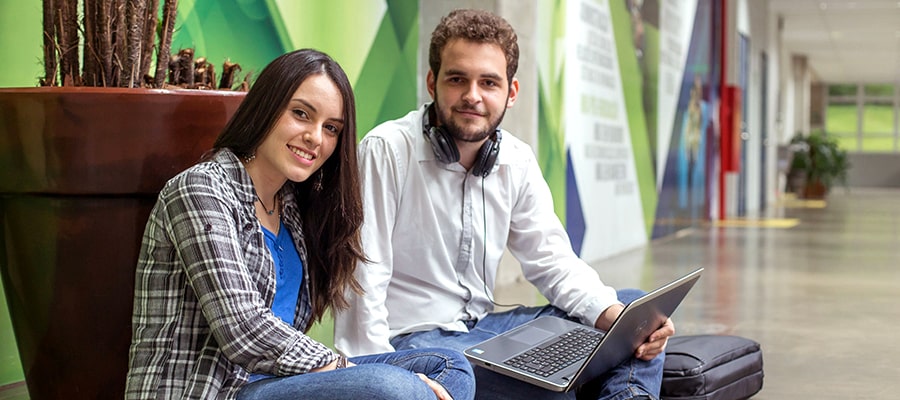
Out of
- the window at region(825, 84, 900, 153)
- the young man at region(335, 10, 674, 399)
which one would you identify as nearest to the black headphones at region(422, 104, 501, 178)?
the young man at region(335, 10, 674, 399)

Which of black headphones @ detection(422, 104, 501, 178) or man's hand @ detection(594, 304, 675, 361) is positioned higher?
black headphones @ detection(422, 104, 501, 178)

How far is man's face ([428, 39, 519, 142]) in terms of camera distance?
219 centimetres

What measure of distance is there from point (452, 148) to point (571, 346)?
1.66 feet

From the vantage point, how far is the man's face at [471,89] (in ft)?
7.20

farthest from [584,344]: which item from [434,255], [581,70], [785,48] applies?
[785,48]

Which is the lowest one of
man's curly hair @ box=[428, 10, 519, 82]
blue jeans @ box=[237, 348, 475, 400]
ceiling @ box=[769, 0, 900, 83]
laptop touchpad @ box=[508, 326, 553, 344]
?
laptop touchpad @ box=[508, 326, 553, 344]

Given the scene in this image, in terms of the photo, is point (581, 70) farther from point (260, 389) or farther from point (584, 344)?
point (260, 389)

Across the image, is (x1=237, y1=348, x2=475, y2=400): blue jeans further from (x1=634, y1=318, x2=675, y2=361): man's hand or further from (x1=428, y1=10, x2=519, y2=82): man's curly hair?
(x1=428, y1=10, x2=519, y2=82): man's curly hair

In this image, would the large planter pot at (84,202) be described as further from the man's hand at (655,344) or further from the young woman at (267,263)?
the man's hand at (655,344)

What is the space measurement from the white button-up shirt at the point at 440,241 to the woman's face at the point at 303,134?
397 millimetres

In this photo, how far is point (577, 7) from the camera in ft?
20.2

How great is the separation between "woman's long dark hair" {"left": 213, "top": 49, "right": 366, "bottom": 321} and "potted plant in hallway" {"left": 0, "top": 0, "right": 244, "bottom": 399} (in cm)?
29

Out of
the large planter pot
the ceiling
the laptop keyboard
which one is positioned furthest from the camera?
the ceiling

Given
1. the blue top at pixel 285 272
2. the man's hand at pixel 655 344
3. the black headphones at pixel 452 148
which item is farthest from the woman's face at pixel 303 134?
the man's hand at pixel 655 344
